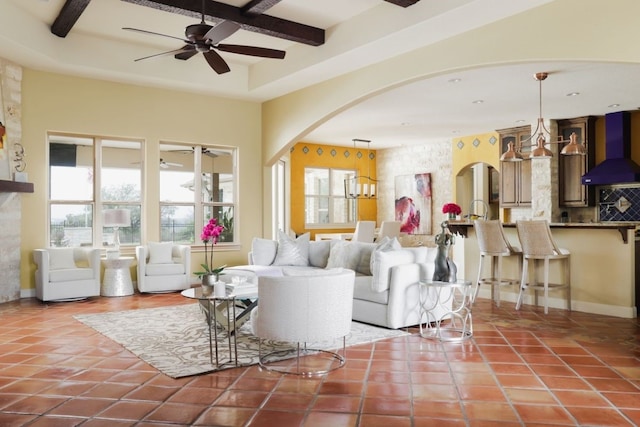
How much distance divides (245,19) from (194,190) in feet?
11.2

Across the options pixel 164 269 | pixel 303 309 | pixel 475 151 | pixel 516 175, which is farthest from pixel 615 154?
pixel 164 269

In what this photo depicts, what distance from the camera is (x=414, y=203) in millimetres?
12227

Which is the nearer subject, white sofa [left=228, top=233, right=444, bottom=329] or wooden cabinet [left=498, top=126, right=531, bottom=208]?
white sofa [left=228, top=233, right=444, bottom=329]

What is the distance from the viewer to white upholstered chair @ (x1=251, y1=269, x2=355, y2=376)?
361 cm

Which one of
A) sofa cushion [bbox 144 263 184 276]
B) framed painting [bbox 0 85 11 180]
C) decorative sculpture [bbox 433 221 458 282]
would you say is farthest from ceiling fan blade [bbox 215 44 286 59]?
sofa cushion [bbox 144 263 184 276]

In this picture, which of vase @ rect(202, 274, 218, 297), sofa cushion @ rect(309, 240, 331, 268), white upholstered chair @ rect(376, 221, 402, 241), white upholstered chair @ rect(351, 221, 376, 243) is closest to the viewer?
vase @ rect(202, 274, 218, 297)

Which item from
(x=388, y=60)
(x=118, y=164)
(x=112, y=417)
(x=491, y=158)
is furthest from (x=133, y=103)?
(x=491, y=158)

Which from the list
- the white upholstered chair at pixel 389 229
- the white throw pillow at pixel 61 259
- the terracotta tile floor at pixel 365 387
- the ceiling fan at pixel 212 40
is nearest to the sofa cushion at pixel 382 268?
the terracotta tile floor at pixel 365 387

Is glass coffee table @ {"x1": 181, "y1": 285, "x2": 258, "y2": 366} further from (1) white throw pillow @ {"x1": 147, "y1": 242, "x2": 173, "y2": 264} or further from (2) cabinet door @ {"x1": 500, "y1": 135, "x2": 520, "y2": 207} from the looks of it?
(2) cabinet door @ {"x1": 500, "y1": 135, "x2": 520, "y2": 207}

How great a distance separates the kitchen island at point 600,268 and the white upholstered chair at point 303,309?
3.64 m

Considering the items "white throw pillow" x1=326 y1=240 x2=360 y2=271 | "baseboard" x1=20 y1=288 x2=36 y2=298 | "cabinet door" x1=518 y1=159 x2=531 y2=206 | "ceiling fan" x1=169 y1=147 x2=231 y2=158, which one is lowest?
"baseboard" x1=20 y1=288 x2=36 y2=298

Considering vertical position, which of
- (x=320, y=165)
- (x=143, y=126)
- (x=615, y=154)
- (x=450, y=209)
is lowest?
(x=450, y=209)

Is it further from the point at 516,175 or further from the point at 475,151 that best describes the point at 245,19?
the point at 475,151

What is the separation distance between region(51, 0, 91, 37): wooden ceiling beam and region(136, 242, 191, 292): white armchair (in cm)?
294
